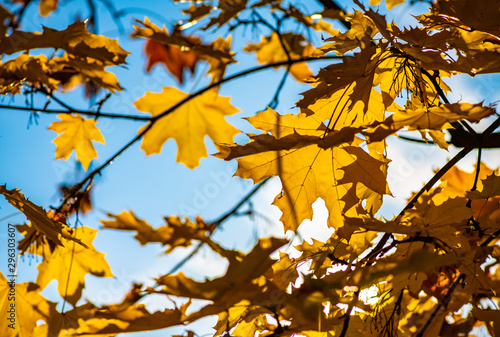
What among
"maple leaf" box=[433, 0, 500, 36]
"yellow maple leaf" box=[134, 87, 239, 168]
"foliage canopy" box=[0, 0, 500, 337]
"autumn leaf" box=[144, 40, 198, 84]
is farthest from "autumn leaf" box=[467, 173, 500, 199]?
"autumn leaf" box=[144, 40, 198, 84]

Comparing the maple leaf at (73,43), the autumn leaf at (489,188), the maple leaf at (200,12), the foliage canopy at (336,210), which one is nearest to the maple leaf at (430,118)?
the foliage canopy at (336,210)

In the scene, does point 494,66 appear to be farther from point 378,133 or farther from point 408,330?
point 408,330

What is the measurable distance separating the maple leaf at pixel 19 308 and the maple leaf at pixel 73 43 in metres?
0.60

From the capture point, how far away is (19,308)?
1.06m

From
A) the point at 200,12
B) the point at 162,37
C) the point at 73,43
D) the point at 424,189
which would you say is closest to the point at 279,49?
the point at 200,12

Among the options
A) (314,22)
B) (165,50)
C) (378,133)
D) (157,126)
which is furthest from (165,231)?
(165,50)

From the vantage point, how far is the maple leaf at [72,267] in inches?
45.5

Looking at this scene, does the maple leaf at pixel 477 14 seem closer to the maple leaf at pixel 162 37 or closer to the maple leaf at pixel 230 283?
the maple leaf at pixel 230 283

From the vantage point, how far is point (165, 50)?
3410 millimetres

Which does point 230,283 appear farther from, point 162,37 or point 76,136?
point 76,136

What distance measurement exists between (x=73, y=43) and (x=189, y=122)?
807 mm

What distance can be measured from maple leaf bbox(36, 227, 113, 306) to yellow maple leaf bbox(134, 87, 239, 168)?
665mm

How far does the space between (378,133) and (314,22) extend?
4.06ft

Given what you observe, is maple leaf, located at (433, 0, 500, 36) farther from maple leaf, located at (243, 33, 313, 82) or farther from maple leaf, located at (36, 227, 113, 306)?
maple leaf, located at (243, 33, 313, 82)
